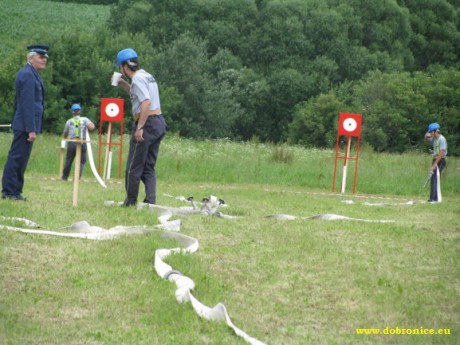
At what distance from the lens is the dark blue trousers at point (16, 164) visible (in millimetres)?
11242

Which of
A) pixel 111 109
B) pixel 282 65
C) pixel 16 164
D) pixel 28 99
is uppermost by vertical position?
pixel 282 65

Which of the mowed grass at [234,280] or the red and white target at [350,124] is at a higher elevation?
the red and white target at [350,124]

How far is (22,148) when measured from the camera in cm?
1135

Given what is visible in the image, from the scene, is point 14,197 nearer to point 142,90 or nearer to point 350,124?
point 142,90

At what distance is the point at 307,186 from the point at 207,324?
Answer: 18.5m

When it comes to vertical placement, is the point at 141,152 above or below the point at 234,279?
above

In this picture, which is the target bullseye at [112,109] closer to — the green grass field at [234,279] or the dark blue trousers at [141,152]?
the green grass field at [234,279]

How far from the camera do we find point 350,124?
2294 cm

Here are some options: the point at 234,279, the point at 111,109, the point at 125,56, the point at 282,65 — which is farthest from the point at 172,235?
the point at 282,65

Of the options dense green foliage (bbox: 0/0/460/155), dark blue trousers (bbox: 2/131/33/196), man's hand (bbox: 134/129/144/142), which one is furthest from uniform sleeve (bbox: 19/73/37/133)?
dense green foliage (bbox: 0/0/460/155)

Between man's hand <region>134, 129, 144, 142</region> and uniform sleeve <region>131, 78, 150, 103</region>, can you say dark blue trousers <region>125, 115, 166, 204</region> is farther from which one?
uniform sleeve <region>131, 78, 150, 103</region>
